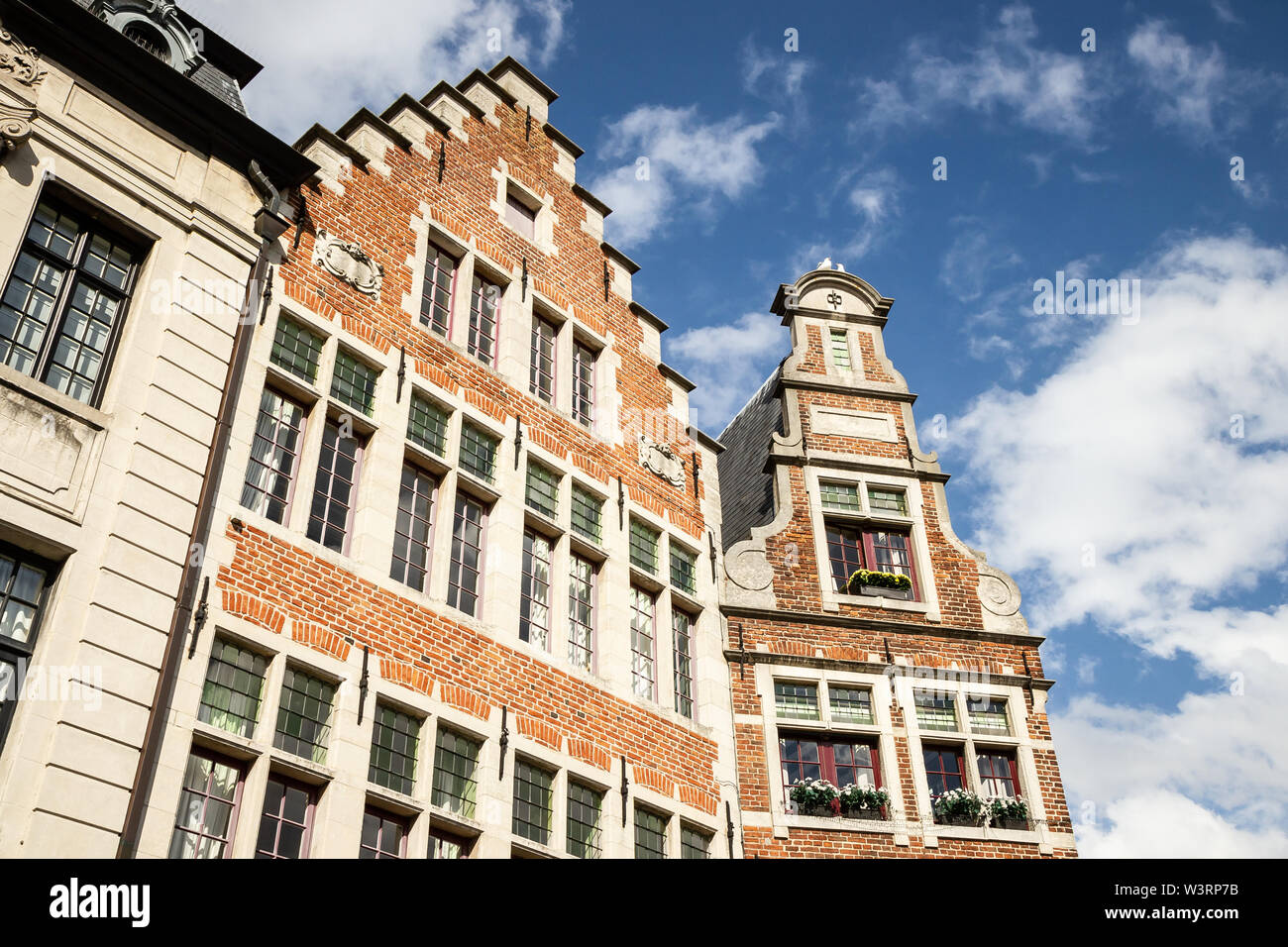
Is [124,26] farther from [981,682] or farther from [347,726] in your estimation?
[981,682]

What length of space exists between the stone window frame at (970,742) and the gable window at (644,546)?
3.27 metres

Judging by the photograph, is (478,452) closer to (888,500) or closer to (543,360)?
(543,360)

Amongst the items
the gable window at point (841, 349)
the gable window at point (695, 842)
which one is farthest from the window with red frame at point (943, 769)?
the gable window at point (841, 349)

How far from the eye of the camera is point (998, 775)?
47.1 ft

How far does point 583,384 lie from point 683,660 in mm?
3708

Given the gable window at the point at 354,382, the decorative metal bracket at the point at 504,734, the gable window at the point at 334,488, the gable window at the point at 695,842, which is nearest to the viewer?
the gable window at the point at 334,488

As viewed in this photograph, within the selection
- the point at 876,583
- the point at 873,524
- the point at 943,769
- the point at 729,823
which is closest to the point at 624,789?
the point at 729,823

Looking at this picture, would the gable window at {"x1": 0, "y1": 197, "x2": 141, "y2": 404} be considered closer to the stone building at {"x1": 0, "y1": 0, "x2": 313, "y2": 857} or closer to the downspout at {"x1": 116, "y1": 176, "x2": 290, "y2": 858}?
the stone building at {"x1": 0, "y1": 0, "x2": 313, "y2": 857}

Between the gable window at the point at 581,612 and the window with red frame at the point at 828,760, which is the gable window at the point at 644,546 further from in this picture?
the window with red frame at the point at 828,760

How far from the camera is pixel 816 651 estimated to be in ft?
48.1

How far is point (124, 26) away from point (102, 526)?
5045mm

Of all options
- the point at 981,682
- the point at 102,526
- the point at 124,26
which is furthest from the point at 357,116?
the point at 981,682

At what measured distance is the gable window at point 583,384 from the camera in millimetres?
15008

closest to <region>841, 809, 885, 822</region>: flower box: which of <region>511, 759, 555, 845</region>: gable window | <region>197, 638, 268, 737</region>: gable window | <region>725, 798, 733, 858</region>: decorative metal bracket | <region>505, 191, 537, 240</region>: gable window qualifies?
<region>725, 798, 733, 858</region>: decorative metal bracket
